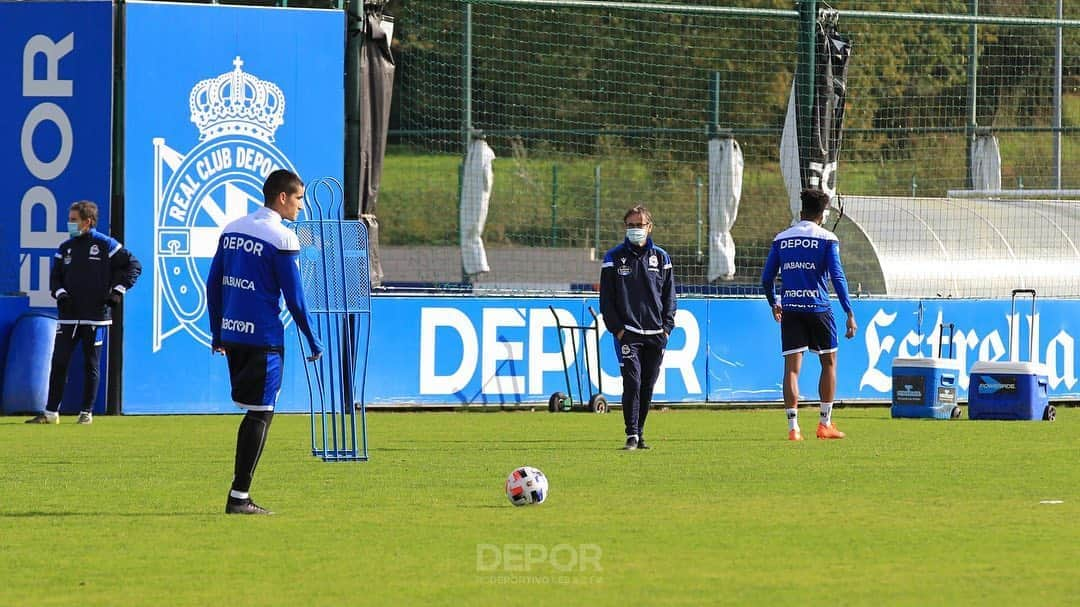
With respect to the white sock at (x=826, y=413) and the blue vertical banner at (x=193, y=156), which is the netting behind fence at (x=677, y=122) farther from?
the white sock at (x=826, y=413)

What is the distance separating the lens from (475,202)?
1070 inches

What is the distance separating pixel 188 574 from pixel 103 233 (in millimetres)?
12003

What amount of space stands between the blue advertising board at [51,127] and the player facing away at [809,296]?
7366 mm

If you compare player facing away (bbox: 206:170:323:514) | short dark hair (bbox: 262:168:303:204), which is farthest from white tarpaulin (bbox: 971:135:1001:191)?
player facing away (bbox: 206:170:323:514)

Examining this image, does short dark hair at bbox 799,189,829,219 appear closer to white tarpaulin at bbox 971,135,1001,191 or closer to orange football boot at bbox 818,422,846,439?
orange football boot at bbox 818,422,846,439

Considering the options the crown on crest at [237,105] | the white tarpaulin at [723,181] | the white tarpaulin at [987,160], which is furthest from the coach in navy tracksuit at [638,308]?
the white tarpaulin at [987,160]

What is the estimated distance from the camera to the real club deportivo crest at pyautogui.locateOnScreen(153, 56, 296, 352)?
20031 millimetres

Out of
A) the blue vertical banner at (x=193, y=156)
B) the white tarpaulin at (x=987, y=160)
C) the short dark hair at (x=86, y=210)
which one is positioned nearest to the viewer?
the short dark hair at (x=86, y=210)

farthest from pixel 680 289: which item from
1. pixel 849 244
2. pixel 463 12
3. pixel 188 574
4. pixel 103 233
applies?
pixel 188 574

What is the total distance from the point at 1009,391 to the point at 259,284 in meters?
11.6

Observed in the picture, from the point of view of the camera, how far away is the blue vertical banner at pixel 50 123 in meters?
19.9

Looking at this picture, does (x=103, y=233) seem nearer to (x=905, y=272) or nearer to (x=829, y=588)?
(x=905, y=272)

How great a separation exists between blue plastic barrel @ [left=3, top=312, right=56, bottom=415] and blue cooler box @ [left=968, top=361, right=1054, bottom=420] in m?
9.78

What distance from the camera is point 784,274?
17.0m
